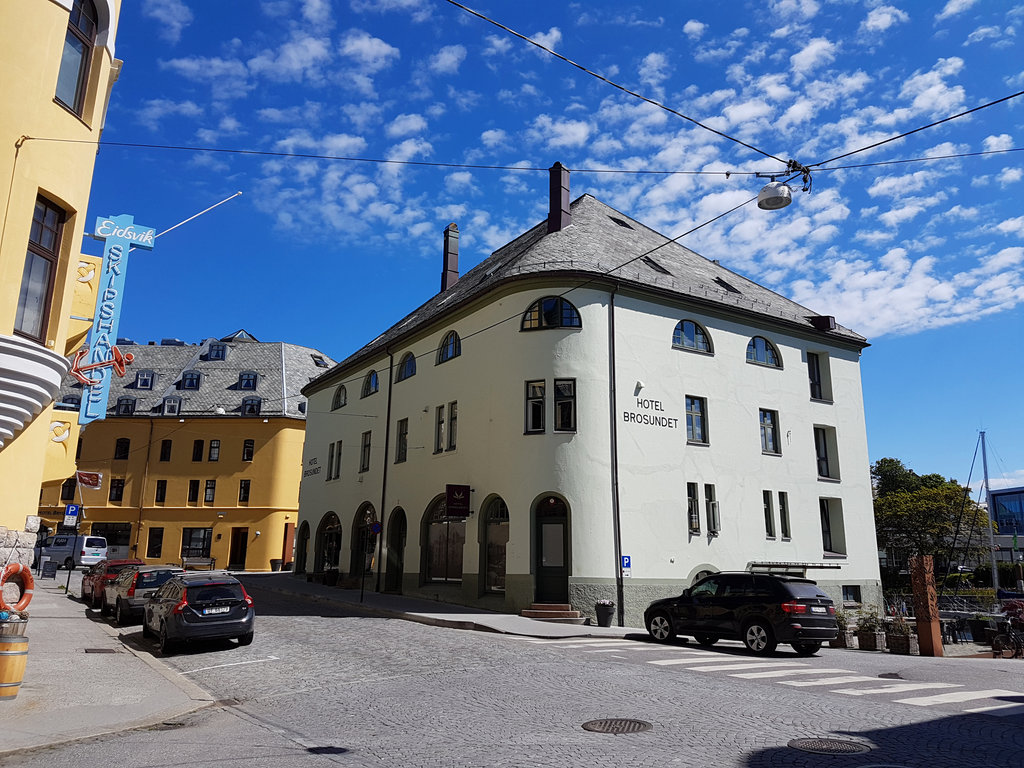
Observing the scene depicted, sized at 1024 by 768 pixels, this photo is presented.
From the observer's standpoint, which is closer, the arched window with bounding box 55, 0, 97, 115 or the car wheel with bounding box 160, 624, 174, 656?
the arched window with bounding box 55, 0, 97, 115

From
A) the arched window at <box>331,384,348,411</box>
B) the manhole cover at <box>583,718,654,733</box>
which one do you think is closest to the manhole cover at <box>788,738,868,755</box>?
the manhole cover at <box>583,718,654,733</box>

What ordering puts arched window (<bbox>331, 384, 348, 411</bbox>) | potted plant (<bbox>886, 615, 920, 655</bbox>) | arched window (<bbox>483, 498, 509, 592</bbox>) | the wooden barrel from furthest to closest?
1. arched window (<bbox>331, 384, 348, 411</bbox>)
2. arched window (<bbox>483, 498, 509, 592</bbox>)
3. potted plant (<bbox>886, 615, 920, 655</bbox>)
4. the wooden barrel

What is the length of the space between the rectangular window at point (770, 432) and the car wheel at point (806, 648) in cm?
1275

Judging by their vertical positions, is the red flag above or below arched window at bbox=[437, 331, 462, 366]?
below

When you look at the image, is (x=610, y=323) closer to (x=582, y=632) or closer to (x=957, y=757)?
(x=582, y=632)

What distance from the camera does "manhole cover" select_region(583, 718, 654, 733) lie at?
826 cm

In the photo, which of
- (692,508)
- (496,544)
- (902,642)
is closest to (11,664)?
(496,544)

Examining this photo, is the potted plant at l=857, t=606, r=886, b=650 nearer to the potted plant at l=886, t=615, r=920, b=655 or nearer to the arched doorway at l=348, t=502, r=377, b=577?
the potted plant at l=886, t=615, r=920, b=655

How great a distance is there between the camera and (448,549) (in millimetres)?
26828

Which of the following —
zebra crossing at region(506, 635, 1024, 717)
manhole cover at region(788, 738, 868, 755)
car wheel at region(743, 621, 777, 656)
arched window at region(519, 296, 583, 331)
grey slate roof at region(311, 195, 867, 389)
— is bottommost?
zebra crossing at region(506, 635, 1024, 717)

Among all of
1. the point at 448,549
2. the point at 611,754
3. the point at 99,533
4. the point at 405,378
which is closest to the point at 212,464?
the point at 99,533

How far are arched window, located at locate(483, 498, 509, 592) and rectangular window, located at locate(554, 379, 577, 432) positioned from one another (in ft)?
10.7

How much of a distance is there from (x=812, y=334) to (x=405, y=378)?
17007 mm

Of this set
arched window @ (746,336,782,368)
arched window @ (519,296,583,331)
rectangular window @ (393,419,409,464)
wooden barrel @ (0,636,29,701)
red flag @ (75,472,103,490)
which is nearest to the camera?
wooden barrel @ (0,636,29,701)
